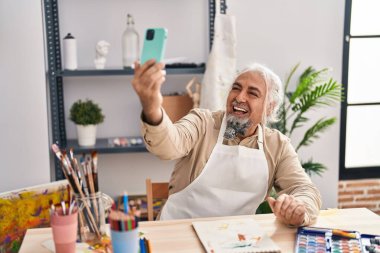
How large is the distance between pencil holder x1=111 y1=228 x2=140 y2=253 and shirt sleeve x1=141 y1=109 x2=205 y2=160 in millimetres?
458

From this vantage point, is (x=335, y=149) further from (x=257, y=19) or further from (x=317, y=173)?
(x=257, y=19)

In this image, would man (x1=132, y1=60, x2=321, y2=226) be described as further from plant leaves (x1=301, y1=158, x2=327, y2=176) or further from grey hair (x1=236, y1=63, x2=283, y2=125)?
plant leaves (x1=301, y1=158, x2=327, y2=176)

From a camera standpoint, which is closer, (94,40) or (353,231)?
(353,231)

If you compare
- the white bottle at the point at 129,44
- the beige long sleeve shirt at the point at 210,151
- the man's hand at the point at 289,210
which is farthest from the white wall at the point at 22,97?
the man's hand at the point at 289,210

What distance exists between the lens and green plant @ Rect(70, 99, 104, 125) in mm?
2934

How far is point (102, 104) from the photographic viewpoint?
125 inches

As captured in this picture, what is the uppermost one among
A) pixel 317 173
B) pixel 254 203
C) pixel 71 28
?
pixel 71 28

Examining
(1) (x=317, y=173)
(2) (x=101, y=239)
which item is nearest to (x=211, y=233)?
(2) (x=101, y=239)

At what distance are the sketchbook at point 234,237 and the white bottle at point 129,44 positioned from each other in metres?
1.56

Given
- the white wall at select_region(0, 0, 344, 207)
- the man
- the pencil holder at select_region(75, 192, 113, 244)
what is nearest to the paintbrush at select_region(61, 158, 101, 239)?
the pencil holder at select_region(75, 192, 113, 244)

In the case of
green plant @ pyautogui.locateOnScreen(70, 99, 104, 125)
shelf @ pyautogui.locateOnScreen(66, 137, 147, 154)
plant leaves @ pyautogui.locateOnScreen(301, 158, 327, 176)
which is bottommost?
plant leaves @ pyautogui.locateOnScreen(301, 158, 327, 176)

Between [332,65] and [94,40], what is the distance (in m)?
1.66

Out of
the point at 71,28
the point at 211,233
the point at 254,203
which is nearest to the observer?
the point at 211,233

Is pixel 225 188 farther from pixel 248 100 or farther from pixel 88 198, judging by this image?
pixel 88 198
